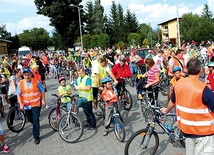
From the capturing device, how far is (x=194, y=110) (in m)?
3.27

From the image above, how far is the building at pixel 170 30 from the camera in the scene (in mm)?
78956

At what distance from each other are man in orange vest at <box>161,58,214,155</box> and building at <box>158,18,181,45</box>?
2980 inches

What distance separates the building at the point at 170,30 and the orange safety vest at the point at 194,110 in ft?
248

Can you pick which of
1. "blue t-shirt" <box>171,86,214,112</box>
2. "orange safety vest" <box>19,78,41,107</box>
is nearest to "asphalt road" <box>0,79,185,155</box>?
"orange safety vest" <box>19,78,41,107</box>

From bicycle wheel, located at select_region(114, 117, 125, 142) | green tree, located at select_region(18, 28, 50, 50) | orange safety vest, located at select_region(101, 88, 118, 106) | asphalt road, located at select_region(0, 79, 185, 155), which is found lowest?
asphalt road, located at select_region(0, 79, 185, 155)

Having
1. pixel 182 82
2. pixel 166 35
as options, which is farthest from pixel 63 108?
pixel 166 35

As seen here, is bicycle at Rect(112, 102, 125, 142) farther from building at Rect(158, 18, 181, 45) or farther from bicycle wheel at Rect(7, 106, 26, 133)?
building at Rect(158, 18, 181, 45)

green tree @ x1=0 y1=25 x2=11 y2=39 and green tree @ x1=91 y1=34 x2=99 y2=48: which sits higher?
green tree @ x1=0 y1=25 x2=11 y2=39

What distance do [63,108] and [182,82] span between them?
437 centimetres

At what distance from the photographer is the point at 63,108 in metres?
7.17

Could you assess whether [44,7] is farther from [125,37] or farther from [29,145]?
[29,145]

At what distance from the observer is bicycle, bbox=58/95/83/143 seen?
6.41 meters

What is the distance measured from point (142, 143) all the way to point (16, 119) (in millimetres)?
4326

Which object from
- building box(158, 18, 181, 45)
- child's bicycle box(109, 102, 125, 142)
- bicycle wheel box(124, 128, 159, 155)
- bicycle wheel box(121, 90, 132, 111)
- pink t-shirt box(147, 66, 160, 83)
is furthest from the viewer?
building box(158, 18, 181, 45)
